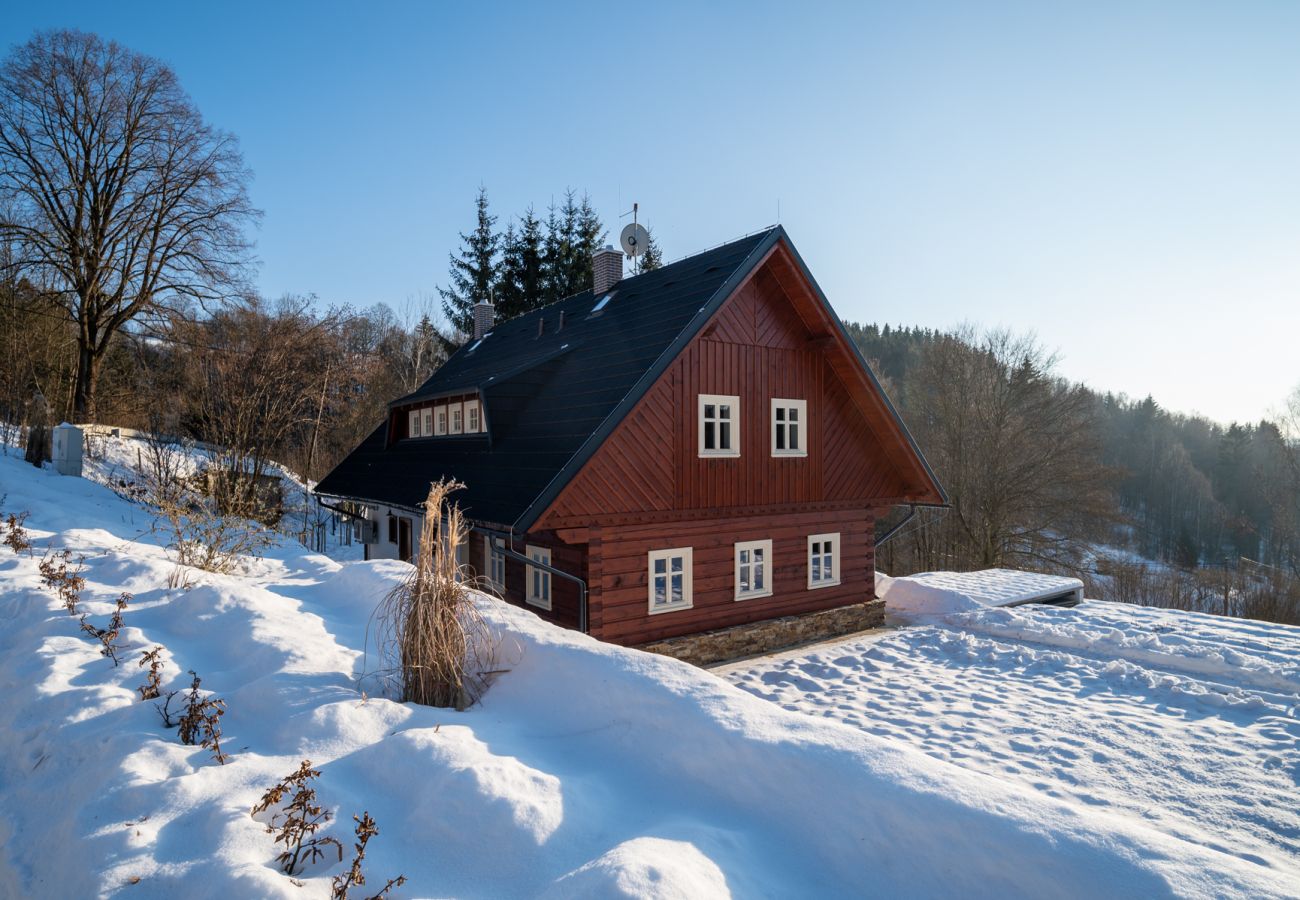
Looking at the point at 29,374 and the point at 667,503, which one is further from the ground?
the point at 29,374

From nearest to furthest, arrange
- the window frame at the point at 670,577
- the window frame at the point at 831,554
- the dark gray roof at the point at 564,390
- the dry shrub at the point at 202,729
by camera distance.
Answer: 1. the dry shrub at the point at 202,729
2. the dark gray roof at the point at 564,390
3. the window frame at the point at 670,577
4. the window frame at the point at 831,554

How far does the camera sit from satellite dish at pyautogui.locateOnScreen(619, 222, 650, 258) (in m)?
15.4

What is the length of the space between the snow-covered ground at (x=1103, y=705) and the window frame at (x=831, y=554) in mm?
1278

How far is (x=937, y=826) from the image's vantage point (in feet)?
9.51

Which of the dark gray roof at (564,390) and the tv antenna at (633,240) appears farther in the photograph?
the tv antenna at (633,240)

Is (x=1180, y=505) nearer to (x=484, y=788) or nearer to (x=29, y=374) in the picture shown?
(x=484, y=788)

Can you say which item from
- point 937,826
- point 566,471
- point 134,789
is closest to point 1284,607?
point 566,471

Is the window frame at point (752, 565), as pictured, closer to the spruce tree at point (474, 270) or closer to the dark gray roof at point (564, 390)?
the dark gray roof at point (564, 390)

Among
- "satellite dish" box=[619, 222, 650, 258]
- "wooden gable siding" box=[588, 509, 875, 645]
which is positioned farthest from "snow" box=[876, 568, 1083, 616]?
"satellite dish" box=[619, 222, 650, 258]

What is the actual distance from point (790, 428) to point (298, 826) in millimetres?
10778

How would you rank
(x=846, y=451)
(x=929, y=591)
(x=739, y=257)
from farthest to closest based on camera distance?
(x=929, y=591) → (x=846, y=451) → (x=739, y=257)

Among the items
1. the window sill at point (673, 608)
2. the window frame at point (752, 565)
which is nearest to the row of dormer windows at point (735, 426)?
the window frame at point (752, 565)

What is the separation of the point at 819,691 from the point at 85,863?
28.2ft

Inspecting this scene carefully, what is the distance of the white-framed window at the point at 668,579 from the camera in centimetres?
1080
